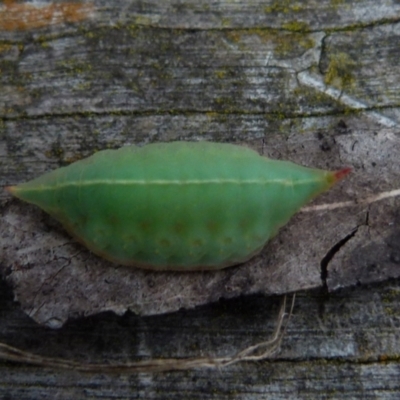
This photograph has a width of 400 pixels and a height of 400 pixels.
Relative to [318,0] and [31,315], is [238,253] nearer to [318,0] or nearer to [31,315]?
[31,315]

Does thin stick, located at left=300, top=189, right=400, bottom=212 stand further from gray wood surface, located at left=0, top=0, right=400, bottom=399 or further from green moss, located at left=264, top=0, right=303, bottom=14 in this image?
green moss, located at left=264, top=0, right=303, bottom=14

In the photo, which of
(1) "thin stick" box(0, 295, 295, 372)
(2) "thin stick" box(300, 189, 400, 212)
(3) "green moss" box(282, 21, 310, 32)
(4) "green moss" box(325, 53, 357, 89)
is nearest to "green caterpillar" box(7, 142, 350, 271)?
(2) "thin stick" box(300, 189, 400, 212)

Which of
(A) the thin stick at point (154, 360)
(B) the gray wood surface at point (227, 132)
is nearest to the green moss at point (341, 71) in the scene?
(B) the gray wood surface at point (227, 132)

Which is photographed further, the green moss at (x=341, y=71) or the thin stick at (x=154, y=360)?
the green moss at (x=341, y=71)

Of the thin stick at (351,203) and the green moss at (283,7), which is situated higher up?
the green moss at (283,7)

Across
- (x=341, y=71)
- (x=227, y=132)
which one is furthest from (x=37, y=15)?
(x=341, y=71)

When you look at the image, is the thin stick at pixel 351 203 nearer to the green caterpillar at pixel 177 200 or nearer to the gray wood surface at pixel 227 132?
the gray wood surface at pixel 227 132

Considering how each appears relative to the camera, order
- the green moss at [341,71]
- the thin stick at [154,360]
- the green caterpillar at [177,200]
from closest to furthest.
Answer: the green caterpillar at [177,200]
the thin stick at [154,360]
the green moss at [341,71]

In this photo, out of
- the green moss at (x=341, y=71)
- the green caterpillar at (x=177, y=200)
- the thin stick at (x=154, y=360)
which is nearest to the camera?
the green caterpillar at (x=177, y=200)
